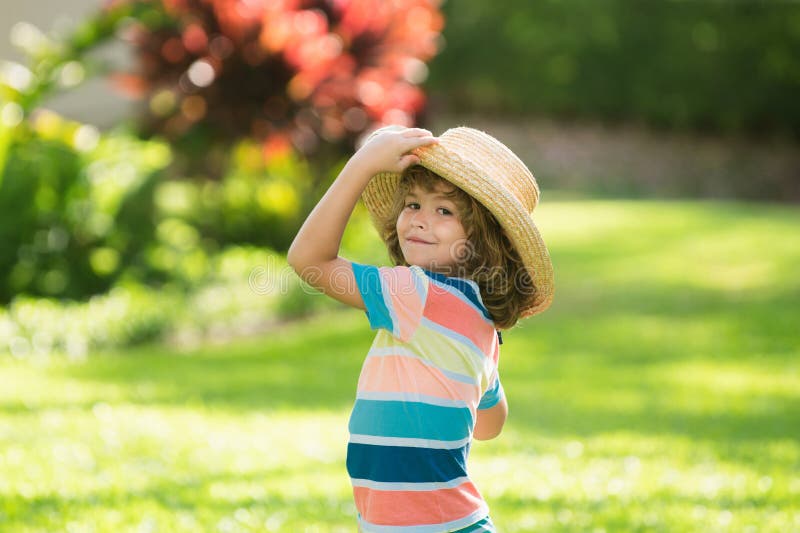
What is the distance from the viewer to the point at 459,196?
2.62 metres

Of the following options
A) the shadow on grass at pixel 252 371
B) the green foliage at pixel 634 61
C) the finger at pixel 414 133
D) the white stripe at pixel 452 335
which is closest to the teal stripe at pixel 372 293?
the white stripe at pixel 452 335

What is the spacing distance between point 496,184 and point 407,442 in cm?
66

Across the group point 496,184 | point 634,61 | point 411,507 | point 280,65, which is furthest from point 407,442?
point 634,61

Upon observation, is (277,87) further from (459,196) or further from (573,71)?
(573,71)

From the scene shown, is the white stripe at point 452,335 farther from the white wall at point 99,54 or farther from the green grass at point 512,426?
the white wall at point 99,54

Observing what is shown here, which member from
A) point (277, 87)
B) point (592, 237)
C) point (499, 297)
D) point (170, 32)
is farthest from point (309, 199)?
point (499, 297)

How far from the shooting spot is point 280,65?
29.9ft

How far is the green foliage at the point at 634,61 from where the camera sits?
20297 millimetres

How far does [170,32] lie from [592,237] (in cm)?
656

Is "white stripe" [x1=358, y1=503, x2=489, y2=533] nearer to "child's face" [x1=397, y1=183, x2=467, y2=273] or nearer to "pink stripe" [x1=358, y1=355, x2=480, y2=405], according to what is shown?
"pink stripe" [x1=358, y1=355, x2=480, y2=405]

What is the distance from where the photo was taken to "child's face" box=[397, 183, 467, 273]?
8.56 feet

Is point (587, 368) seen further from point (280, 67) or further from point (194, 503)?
point (194, 503)

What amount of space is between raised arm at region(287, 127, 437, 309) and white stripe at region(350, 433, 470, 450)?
0.33m

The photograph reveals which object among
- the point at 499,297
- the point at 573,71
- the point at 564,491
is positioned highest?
the point at 573,71
